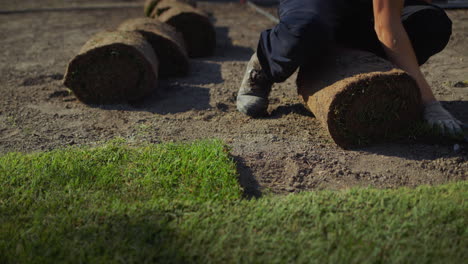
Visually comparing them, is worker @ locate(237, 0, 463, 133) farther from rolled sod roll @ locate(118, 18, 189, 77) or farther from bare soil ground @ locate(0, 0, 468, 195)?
rolled sod roll @ locate(118, 18, 189, 77)

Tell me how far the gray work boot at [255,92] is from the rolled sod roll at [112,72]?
850 mm

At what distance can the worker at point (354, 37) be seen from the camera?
2518 millimetres

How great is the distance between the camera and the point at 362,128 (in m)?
2.47

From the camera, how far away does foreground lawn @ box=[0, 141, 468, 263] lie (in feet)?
5.28

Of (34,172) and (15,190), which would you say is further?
(34,172)

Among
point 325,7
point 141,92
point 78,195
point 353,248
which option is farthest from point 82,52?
point 353,248

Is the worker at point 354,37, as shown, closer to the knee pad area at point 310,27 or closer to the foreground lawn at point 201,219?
the knee pad area at point 310,27

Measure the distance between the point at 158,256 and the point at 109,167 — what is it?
78cm

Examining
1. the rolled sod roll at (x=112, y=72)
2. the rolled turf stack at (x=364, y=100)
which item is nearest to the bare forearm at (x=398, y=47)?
the rolled turf stack at (x=364, y=100)

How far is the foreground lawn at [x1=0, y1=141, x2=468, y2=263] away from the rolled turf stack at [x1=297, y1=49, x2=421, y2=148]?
0.56 meters

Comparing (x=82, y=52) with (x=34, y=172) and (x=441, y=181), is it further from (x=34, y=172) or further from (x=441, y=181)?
(x=441, y=181)

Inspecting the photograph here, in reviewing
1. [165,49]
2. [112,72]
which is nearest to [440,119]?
[112,72]

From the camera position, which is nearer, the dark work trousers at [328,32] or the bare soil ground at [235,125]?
the bare soil ground at [235,125]

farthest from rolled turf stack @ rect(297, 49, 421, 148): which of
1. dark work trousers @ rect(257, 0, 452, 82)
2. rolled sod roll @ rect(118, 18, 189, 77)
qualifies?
rolled sod roll @ rect(118, 18, 189, 77)
